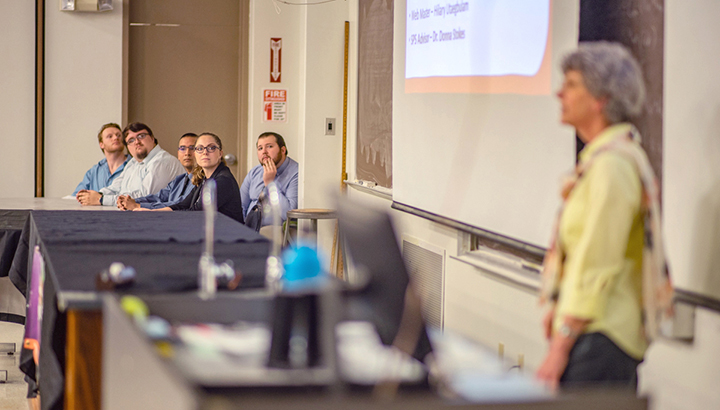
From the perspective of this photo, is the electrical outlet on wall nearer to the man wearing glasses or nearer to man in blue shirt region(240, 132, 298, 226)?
man in blue shirt region(240, 132, 298, 226)

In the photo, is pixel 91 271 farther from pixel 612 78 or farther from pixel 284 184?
pixel 284 184

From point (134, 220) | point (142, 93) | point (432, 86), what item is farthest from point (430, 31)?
point (142, 93)

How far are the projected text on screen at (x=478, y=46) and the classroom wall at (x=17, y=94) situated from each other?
454 cm

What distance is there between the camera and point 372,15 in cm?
491

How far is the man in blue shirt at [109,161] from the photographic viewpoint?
5723 mm

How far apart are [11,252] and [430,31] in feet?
7.50

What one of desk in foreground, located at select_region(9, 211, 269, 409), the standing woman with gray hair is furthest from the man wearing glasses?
the standing woman with gray hair

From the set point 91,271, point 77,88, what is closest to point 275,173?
point 77,88

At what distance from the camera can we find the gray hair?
4.85 feet

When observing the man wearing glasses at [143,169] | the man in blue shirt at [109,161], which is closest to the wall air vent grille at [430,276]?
the man wearing glasses at [143,169]

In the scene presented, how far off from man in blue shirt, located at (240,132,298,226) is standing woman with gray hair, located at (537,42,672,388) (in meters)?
3.83

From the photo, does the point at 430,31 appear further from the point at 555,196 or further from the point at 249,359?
the point at 249,359

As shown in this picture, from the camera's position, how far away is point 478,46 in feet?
9.60

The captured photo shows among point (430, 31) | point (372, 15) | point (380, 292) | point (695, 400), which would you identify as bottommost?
point (695, 400)
